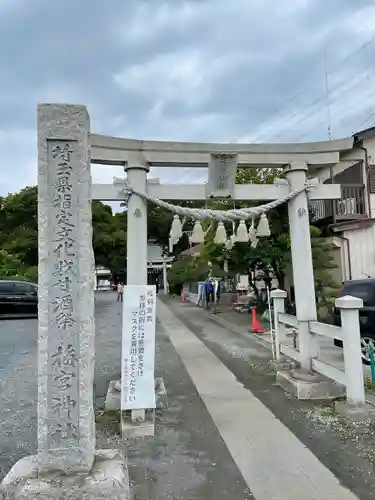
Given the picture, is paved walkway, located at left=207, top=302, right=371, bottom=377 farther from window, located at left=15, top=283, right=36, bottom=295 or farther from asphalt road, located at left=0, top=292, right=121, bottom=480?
window, located at left=15, top=283, right=36, bottom=295

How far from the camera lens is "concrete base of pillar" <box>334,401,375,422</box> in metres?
5.00

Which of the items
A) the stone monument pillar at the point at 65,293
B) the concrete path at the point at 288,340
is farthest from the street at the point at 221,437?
the concrete path at the point at 288,340

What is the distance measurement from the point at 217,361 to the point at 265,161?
4754 millimetres

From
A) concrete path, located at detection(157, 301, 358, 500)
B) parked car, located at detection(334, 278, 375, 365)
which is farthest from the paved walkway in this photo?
concrete path, located at detection(157, 301, 358, 500)

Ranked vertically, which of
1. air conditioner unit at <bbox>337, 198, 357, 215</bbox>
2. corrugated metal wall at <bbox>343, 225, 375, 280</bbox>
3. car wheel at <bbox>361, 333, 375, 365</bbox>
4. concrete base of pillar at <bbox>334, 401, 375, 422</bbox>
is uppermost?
air conditioner unit at <bbox>337, 198, 357, 215</bbox>

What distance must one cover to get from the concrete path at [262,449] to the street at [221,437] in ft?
0.03

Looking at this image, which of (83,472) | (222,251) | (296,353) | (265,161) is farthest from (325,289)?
(83,472)

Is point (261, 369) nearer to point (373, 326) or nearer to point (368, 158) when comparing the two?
Result: point (373, 326)

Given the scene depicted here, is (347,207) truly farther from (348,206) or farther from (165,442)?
(165,442)

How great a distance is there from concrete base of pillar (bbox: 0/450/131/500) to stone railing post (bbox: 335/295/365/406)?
346cm

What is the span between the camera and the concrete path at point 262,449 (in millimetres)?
3455


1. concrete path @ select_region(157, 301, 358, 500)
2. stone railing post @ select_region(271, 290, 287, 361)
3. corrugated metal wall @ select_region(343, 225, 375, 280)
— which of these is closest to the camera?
concrete path @ select_region(157, 301, 358, 500)

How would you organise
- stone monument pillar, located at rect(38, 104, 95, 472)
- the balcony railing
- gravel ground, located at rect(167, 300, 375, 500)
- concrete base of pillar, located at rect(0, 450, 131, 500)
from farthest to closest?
the balcony railing < gravel ground, located at rect(167, 300, 375, 500) < stone monument pillar, located at rect(38, 104, 95, 472) < concrete base of pillar, located at rect(0, 450, 131, 500)

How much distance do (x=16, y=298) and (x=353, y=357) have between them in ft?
52.1
